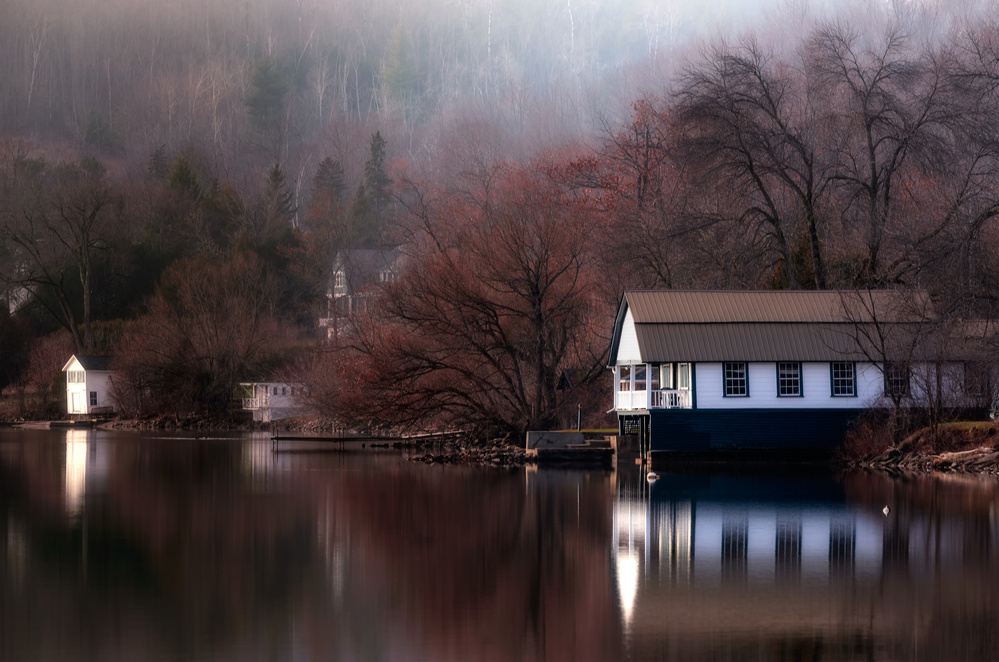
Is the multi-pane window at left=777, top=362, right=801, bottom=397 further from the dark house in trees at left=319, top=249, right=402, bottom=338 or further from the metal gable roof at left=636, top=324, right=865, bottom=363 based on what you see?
the dark house in trees at left=319, top=249, right=402, bottom=338

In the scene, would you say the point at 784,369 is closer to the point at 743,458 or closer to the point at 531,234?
the point at 743,458

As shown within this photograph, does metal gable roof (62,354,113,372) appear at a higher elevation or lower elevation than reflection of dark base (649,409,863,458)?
higher

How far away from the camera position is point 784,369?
45.0 metres

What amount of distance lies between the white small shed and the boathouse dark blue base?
54.6 metres

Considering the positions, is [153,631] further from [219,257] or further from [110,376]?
[219,257]

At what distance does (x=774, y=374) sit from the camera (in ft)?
147

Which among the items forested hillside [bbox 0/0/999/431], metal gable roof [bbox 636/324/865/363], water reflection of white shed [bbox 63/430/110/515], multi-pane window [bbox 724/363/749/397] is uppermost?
forested hillside [bbox 0/0/999/431]

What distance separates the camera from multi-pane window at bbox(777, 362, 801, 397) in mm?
44938

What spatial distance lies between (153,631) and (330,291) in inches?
3639

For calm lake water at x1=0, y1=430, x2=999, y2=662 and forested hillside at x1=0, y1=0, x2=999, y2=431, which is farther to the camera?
forested hillside at x1=0, y1=0, x2=999, y2=431

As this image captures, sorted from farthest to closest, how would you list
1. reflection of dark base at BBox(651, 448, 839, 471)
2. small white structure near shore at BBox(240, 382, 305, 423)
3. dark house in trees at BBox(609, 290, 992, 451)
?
small white structure near shore at BBox(240, 382, 305, 423)
dark house in trees at BBox(609, 290, 992, 451)
reflection of dark base at BBox(651, 448, 839, 471)

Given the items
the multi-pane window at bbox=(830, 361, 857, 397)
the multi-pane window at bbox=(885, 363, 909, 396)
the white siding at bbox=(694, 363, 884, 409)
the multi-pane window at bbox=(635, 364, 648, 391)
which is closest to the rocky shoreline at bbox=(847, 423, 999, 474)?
the multi-pane window at bbox=(885, 363, 909, 396)

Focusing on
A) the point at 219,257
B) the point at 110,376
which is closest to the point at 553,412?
the point at 110,376

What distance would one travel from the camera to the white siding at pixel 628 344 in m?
45.9
